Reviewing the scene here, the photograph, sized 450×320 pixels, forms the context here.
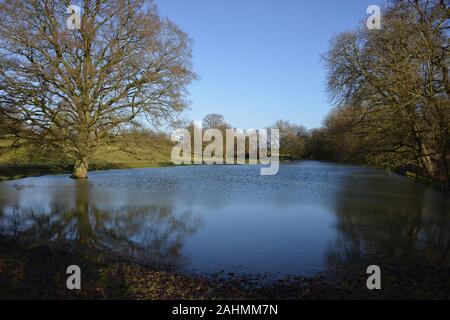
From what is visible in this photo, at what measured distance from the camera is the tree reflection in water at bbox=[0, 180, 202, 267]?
336 inches

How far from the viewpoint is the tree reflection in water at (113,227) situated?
854 cm

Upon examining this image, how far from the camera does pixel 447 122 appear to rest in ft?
46.4

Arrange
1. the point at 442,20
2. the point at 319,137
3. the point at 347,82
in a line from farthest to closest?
the point at 319,137, the point at 347,82, the point at 442,20

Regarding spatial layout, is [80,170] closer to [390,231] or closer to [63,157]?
[63,157]

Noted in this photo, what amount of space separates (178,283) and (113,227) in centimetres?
552

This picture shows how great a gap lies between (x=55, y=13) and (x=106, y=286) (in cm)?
2072

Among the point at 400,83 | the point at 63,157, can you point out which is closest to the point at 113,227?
the point at 400,83

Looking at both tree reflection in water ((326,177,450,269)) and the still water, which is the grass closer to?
the still water

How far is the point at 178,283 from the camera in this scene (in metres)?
5.90

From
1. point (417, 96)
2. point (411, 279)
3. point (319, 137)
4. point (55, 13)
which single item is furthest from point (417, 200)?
point (319, 137)

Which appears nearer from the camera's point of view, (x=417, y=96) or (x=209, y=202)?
(x=417, y=96)

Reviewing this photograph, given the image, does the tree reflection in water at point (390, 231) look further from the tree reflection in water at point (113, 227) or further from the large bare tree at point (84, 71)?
the large bare tree at point (84, 71)

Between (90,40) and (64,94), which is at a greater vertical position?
(90,40)

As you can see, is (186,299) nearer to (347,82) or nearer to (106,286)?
(106,286)
